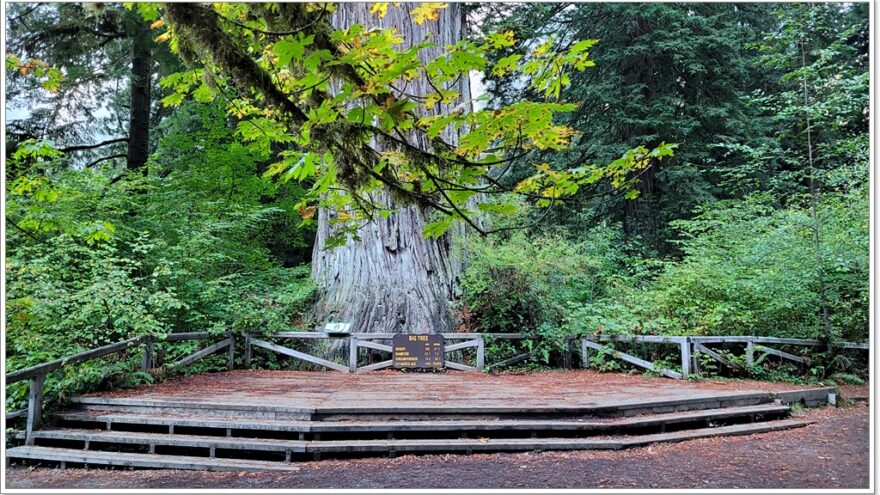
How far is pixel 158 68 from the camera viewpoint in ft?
44.3

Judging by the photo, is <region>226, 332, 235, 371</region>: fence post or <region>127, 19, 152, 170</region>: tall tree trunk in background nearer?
<region>226, 332, 235, 371</region>: fence post

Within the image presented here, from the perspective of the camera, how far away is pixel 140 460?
4.76m

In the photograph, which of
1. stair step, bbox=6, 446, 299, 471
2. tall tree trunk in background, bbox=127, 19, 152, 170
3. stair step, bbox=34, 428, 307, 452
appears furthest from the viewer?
tall tree trunk in background, bbox=127, 19, 152, 170

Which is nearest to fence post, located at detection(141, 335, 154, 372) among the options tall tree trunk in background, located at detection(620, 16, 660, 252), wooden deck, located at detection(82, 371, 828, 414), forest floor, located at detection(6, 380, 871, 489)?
wooden deck, located at detection(82, 371, 828, 414)

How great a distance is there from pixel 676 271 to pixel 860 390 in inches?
118

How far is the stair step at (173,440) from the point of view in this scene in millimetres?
4770

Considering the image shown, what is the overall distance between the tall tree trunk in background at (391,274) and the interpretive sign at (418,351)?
74cm

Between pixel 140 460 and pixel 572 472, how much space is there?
3.81 meters

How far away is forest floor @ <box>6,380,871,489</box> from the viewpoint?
4098 millimetres

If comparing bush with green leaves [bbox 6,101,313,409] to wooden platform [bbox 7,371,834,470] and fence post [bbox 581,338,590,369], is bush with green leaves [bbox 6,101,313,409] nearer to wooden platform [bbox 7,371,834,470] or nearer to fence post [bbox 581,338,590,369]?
wooden platform [bbox 7,371,834,470]

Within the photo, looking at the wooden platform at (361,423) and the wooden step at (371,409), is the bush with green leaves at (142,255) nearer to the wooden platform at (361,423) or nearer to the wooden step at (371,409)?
the wooden platform at (361,423)

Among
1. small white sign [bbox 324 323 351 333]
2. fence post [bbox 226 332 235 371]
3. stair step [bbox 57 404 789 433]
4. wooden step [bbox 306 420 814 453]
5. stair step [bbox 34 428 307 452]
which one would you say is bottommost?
wooden step [bbox 306 420 814 453]

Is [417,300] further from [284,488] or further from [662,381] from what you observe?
[284,488]

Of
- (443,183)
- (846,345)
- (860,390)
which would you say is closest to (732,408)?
(860,390)
